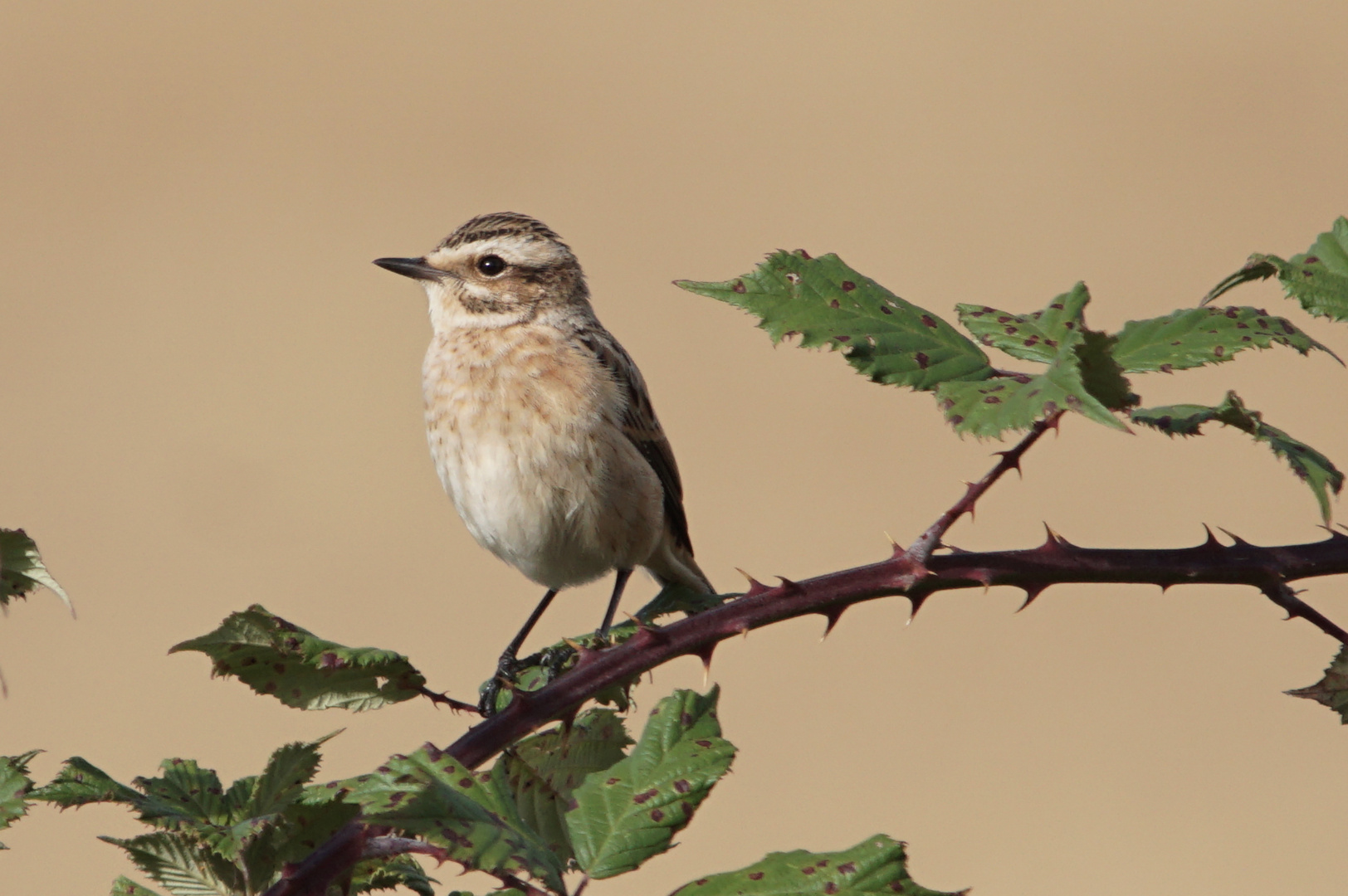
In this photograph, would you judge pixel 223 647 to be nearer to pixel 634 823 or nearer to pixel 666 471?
pixel 634 823

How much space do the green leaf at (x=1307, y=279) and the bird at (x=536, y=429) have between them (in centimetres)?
229

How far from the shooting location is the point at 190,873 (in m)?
1.35

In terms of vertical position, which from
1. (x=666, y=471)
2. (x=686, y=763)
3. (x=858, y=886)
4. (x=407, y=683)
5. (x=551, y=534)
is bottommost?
(x=858, y=886)

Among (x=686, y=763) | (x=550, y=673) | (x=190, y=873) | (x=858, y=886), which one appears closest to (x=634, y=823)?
(x=686, y=763)

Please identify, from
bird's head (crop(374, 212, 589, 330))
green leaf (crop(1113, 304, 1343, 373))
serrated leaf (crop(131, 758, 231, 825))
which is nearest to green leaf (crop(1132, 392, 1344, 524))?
green leaf (crop(1113, 304, 1343, 373))

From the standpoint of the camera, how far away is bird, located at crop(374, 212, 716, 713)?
3.85m

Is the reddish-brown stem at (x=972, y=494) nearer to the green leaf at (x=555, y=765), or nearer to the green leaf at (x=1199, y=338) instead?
the green leaf at (x=1199, y=338)

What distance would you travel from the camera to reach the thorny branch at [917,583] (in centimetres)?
134

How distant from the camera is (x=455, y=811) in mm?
1157

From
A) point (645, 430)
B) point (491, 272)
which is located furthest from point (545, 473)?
→ point (491, 272)

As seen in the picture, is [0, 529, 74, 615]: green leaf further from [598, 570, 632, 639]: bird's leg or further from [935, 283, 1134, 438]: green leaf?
[598, 570, 632, 639]: bird's leg

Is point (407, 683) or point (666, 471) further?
point (666, 471)

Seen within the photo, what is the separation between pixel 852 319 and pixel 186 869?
0.94 metres

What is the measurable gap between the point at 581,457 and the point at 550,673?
1.76 meters
